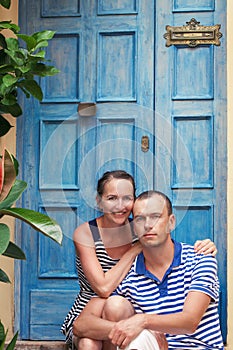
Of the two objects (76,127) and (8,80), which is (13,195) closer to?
(8,80)

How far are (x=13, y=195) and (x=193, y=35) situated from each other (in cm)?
187

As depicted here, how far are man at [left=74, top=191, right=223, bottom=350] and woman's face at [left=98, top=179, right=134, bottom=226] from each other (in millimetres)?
88

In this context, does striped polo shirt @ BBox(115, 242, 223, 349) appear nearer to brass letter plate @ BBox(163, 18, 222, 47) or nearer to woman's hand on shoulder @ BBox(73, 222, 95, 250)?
woman's hand on shoulder @ BBox(73, 222, 95, 250)

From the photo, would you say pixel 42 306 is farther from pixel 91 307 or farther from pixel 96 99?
pixel 96 99

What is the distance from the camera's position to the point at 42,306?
14.3 feet

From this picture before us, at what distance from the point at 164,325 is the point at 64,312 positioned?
3.84 feet

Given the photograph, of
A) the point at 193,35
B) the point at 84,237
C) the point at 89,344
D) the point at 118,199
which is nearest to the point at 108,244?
the point at 84,237

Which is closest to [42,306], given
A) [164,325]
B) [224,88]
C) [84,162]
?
[84,162]

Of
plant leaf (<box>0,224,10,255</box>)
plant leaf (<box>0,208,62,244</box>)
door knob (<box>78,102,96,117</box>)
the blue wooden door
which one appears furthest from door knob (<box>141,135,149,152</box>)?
plant leaf (<box>0,224,10,255</box>)

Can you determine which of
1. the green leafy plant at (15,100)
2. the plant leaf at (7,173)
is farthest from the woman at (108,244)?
the plant leaf at (7,173)

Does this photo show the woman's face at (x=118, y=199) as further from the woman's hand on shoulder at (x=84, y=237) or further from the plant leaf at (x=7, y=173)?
the plant leaf at (x=7, y=173)

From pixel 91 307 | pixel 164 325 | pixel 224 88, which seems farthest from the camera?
pixel 224 88

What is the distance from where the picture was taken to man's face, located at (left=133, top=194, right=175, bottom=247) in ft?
11.5

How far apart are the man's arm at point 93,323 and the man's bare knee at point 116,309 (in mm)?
35
